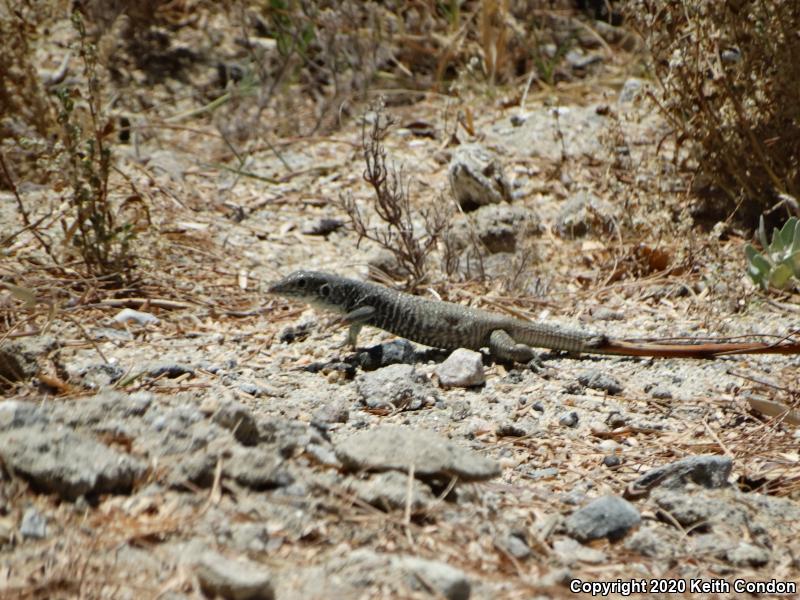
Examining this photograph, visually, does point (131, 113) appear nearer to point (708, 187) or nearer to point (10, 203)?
point (10, 203)

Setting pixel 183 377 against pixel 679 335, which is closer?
pixel 183 377

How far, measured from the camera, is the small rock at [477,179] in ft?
23.3

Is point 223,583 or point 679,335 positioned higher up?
point 223,583

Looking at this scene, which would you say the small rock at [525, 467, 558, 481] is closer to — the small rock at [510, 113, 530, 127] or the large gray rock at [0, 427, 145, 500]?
the large gray rock at [0, 427, 145, 500]

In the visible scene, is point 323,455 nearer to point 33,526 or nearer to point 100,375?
point 33,526

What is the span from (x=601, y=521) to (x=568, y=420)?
1046mm

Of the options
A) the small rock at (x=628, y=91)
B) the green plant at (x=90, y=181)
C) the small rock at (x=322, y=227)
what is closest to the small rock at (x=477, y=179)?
the small rock at (x=322, y=227)

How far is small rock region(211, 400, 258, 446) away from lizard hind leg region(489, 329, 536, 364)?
81.1 inches

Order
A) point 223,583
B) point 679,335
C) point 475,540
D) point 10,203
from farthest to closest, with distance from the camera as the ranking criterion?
point 10,203
point 679,335
point 475,540
point 223,583

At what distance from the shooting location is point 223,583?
253 cm

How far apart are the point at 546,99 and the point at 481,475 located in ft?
21.1

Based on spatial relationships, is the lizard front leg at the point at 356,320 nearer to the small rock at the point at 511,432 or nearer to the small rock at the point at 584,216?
the small rock at the point at 511,432

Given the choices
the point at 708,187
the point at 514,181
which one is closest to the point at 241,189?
the point at 514,181

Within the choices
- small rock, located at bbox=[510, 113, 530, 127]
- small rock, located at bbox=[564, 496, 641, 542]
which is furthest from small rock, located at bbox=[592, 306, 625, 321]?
small rock, located at bbox=[510, 113, 530, 127]
